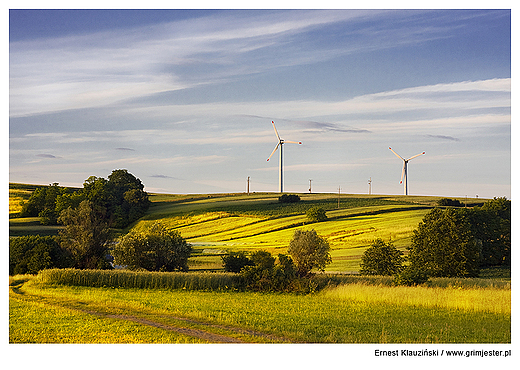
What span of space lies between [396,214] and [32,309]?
241ft

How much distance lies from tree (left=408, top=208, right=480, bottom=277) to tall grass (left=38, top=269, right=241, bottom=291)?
20.2 meters

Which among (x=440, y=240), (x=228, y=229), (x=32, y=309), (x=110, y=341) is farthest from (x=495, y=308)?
(x=228, y=229)

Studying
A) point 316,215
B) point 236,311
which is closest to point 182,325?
point 236,311

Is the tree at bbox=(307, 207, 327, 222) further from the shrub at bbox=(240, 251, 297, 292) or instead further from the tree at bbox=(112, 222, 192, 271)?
the shrub at bbox=(240, 251, 297, 292)

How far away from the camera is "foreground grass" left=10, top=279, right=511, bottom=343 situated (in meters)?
16.3

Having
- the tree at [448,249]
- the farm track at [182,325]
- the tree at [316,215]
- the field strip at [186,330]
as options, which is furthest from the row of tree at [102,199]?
the field strip at [186,330]

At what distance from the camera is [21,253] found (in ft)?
129

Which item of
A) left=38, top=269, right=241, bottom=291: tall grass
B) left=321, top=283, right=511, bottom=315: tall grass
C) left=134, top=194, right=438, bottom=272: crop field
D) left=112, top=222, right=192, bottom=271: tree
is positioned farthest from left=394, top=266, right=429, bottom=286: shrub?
left=134, top=194, right=438, bottom=272: crop field

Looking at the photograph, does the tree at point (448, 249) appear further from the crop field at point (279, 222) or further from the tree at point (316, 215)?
the tree at point (316, 215)

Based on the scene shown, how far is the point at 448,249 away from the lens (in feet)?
142

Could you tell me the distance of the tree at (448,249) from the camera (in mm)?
42531

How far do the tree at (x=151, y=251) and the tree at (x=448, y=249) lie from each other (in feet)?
69.5

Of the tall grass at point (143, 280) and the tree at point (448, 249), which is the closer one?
the tall grass at point (143, 280)
